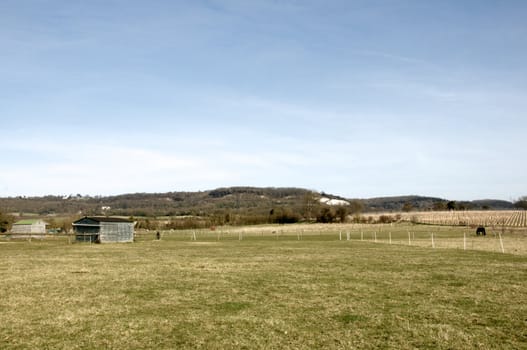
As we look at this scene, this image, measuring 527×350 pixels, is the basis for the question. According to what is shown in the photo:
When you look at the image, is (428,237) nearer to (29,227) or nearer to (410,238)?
(410,238)

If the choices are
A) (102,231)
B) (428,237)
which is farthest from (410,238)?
(102,231)

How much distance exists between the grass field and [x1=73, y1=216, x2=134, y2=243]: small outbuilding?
136 feet

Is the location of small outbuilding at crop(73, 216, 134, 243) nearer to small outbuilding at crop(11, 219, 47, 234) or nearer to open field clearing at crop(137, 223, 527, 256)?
open field clearing at crop(137, 223, 527, 256)

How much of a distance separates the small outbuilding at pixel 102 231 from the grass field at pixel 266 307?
4156 cm

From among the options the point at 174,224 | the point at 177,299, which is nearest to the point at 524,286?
the point at 177,299

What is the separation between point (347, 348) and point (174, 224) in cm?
12771

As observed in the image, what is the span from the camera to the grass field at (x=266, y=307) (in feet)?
41.6

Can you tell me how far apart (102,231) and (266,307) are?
57.4 meters

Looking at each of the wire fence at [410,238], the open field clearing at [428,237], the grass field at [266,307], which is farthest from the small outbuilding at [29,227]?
the grass field at [266,307]

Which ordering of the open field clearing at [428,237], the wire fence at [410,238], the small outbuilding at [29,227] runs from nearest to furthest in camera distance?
the open field clearing at [428,237] → the wire fence at [410,238] → the small outbuilding at [29,227]

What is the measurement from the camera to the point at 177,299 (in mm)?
18547

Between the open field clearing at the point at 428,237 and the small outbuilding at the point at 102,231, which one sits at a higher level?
the small outbuilding at the point at 102,231

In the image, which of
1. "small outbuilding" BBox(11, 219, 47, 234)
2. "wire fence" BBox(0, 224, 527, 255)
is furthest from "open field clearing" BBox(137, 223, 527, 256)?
"small outbuilding" BBox(11, 219, 47, 234)

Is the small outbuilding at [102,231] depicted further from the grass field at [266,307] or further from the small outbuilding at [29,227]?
the small outbuilding at [29,227]
